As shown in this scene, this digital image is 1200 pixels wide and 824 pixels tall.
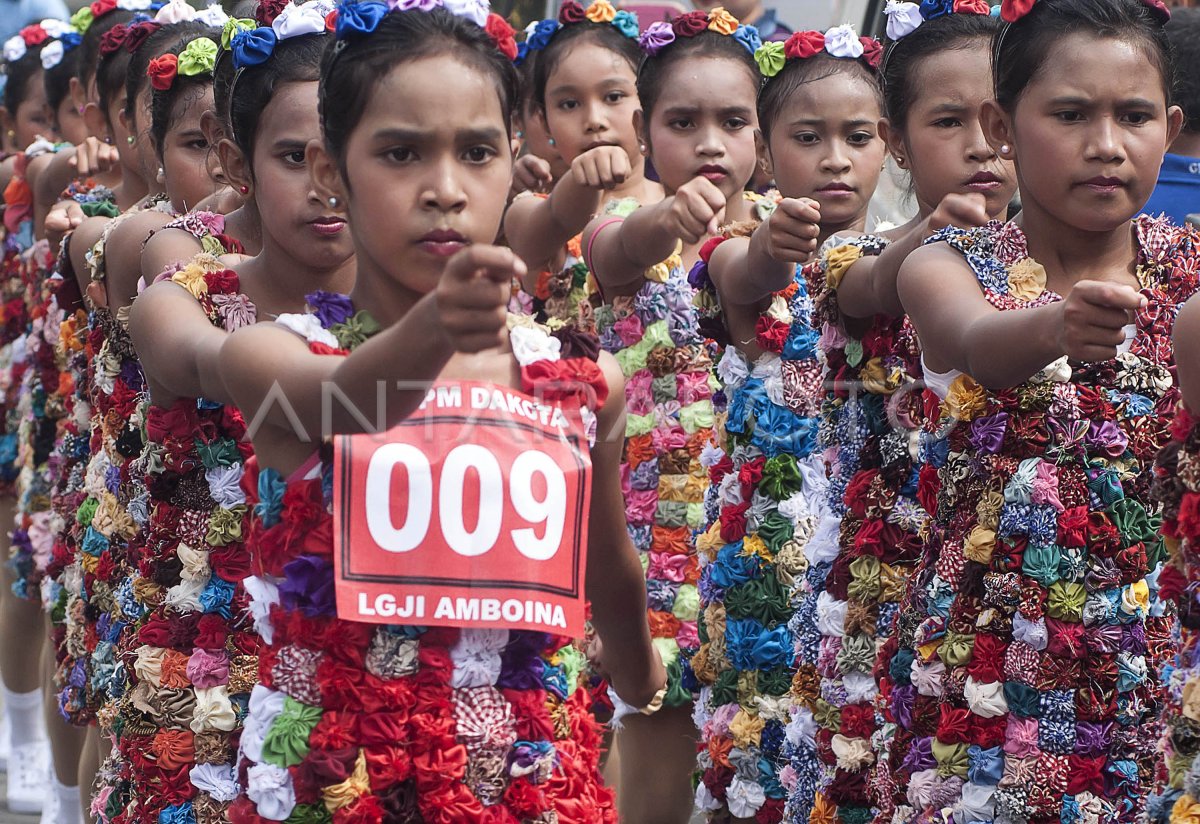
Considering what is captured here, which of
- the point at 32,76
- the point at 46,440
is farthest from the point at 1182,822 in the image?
the point at 32,76

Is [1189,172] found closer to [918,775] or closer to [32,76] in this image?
[918,775]

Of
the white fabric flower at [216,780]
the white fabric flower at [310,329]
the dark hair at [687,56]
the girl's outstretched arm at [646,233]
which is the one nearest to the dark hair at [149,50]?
the girl's outstretched arm at [646,233]

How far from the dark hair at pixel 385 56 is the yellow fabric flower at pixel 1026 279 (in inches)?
44.1

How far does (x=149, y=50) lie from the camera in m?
6.00

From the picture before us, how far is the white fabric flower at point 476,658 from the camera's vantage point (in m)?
3.22

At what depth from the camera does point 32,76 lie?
934 centimetres

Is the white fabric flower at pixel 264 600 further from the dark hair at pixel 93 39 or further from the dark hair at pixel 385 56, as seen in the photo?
the dark hair at pixel 93 39

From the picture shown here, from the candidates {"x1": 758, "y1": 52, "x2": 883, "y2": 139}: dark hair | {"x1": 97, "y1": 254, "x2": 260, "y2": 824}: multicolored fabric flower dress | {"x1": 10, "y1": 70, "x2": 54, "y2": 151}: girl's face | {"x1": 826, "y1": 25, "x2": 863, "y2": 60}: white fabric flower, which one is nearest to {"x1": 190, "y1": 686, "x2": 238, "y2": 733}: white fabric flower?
{"x1": 97, "y1": 254, "x2": 260, "y2": 824}: multicolored fabric flower dress

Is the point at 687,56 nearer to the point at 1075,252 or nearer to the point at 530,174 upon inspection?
the point at 530,174

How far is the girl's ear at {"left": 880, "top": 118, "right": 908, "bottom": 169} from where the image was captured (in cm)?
507

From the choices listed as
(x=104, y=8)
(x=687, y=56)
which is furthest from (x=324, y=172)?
(x=104, y=8)

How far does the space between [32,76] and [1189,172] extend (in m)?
5.95

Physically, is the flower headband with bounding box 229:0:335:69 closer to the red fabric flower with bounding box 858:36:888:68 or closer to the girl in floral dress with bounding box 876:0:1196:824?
the girl in floral dress with bounding box 876:0:1196:824

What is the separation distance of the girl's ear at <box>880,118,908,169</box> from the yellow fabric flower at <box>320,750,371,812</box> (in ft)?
8.45
